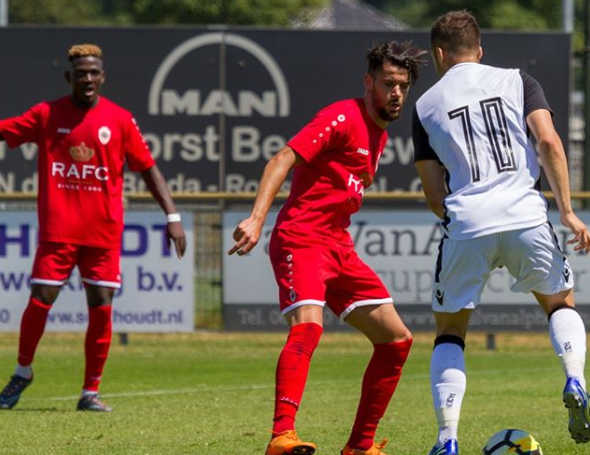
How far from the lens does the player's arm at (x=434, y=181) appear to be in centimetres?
634

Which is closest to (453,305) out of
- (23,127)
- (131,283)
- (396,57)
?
(396,57)

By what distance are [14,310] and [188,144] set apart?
272 cm

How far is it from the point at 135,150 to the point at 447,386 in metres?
3.98

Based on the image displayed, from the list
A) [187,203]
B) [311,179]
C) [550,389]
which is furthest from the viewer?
[187,203]

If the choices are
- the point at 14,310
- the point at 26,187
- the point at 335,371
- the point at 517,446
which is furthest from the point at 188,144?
the point at 517,446

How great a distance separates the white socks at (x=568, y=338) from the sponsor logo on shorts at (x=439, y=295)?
516 mm

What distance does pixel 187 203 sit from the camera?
14.2m

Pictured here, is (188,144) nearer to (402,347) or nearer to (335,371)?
(335,371)

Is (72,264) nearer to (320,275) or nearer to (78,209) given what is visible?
(78,209)

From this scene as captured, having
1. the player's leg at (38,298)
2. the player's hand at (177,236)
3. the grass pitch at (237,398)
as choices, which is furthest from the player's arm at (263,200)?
the player's leg at (38,298)

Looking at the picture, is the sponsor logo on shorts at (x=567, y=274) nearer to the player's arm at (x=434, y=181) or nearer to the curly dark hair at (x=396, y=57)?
the player's arm at (x=434, y=181)

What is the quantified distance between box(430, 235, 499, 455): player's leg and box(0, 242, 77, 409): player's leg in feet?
12.3

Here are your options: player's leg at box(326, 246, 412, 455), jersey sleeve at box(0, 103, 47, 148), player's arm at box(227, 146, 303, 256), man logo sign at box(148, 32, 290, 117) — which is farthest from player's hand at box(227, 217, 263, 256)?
man logo sign at box(148, 32, 290, 117)

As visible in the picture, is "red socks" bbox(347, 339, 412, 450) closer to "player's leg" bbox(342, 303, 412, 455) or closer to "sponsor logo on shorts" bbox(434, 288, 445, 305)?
"player's leg" bbox(342, 303, 412, 455)
